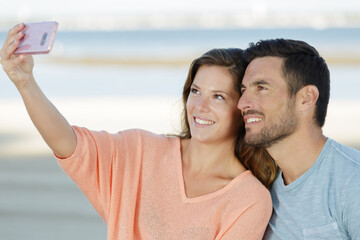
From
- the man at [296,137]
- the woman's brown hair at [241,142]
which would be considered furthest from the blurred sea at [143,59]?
the man at [296,137]

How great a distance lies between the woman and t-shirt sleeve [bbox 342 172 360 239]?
40 centimetres

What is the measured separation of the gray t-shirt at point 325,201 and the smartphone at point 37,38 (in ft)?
3.98

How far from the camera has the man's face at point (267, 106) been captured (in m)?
2.68

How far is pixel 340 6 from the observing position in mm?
35344

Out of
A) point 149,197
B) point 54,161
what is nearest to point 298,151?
point 149,197

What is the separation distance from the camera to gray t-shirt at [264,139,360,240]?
2385 mm

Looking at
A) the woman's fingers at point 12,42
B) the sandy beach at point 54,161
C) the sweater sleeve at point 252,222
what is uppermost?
the woman's fingers at point 12,42

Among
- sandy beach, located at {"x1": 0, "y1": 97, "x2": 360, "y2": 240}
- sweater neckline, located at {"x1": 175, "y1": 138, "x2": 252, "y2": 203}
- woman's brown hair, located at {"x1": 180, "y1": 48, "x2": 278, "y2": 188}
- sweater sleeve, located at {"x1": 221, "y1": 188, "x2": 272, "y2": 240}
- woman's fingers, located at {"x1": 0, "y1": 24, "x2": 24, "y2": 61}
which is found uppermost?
woman's fingers, located at {"x1": 0, "y1": 24, "x2": 24, "y2": 61}

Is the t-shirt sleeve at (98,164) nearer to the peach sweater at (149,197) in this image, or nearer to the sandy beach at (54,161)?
the peach sweater at (149,197)

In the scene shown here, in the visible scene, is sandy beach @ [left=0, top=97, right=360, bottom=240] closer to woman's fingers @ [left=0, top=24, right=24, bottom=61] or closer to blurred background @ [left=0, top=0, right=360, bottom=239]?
blurred background @ [left=0, top=0, right=360, bottom=239]

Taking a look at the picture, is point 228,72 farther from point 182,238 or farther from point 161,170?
point 182,238

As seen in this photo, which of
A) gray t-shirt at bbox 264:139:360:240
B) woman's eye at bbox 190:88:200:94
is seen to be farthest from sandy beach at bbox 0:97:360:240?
gray t-shirt at bbox 264:139:360:240

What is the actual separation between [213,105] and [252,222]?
604 mm

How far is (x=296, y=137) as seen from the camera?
268cm
